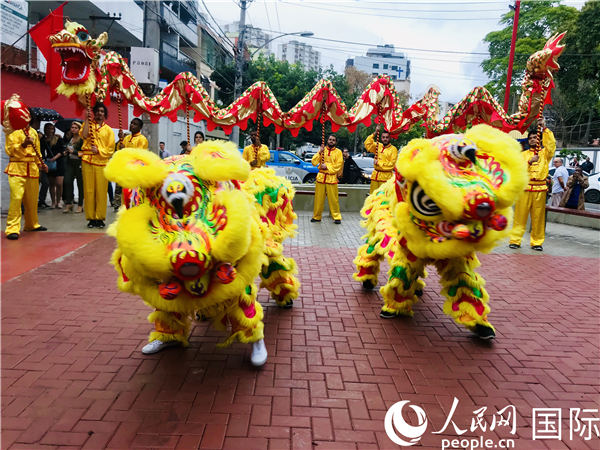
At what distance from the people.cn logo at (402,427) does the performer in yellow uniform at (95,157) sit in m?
6.74

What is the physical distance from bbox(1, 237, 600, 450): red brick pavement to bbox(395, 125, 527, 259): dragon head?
996mm

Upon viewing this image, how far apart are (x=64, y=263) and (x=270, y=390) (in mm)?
4087

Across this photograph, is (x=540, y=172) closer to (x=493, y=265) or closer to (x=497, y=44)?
(x=493, y=265)

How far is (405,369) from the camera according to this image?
3.39m

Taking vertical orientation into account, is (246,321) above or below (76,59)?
below

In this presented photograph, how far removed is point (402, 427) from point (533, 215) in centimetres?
626

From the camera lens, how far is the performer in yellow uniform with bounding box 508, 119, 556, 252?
24.1ft

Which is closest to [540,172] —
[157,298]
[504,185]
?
A: [504,185]

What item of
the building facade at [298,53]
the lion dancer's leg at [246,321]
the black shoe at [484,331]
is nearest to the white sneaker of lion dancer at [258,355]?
the lion dancer's leg at [246,321]

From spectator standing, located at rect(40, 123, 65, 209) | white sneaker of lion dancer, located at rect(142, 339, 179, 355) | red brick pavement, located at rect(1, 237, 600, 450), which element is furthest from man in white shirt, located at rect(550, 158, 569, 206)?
spectator standing, located at rect(40, 123, 65, 209)

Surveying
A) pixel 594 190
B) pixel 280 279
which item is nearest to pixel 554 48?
pixel 280 279

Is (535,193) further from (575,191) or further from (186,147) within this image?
(186,147)

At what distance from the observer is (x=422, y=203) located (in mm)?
3391

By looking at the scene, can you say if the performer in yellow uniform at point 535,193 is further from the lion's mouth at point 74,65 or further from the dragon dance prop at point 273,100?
the lion's mouth at point 74,65
